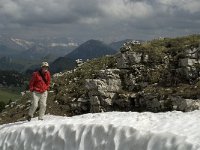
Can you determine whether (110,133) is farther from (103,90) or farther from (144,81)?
(144,81)

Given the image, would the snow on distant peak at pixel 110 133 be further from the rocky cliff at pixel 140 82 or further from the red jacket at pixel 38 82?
the rocky cliff at pixel 140 82

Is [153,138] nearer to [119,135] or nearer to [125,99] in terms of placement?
[119,135]

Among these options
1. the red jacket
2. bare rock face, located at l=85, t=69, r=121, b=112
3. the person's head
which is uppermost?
the person's head

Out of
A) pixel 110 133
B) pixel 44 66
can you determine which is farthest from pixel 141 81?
pixel 110 133

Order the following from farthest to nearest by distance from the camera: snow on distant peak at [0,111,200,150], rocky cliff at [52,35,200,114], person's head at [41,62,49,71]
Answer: rocky cliff at [52,35,200,114]
person's head at [41,62,49,71]
snow on distant peak at [0,111,200,150]

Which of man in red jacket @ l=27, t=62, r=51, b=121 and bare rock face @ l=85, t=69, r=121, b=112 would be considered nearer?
man in red jacket @ l=27, t=62, r=51, b=121

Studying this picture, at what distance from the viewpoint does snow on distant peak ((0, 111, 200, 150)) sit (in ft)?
53.0

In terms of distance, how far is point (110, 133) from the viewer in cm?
1833

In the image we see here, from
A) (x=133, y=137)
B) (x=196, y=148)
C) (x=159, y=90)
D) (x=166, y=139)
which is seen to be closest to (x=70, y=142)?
(x=133, y=137)

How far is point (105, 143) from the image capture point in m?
18.3

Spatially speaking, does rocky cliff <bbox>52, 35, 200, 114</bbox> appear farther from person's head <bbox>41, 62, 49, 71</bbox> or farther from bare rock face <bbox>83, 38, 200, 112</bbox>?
person's head <bbox>41, 62, 49, 71</bbox>

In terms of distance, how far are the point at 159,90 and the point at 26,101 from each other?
15797 millimetres

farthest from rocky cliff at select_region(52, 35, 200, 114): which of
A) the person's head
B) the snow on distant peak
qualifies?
the snow on distant peak

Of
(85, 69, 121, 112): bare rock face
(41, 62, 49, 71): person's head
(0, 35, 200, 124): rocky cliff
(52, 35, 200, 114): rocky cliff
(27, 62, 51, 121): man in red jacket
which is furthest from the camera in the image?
(85, 69, 121, 112): bare rock face
